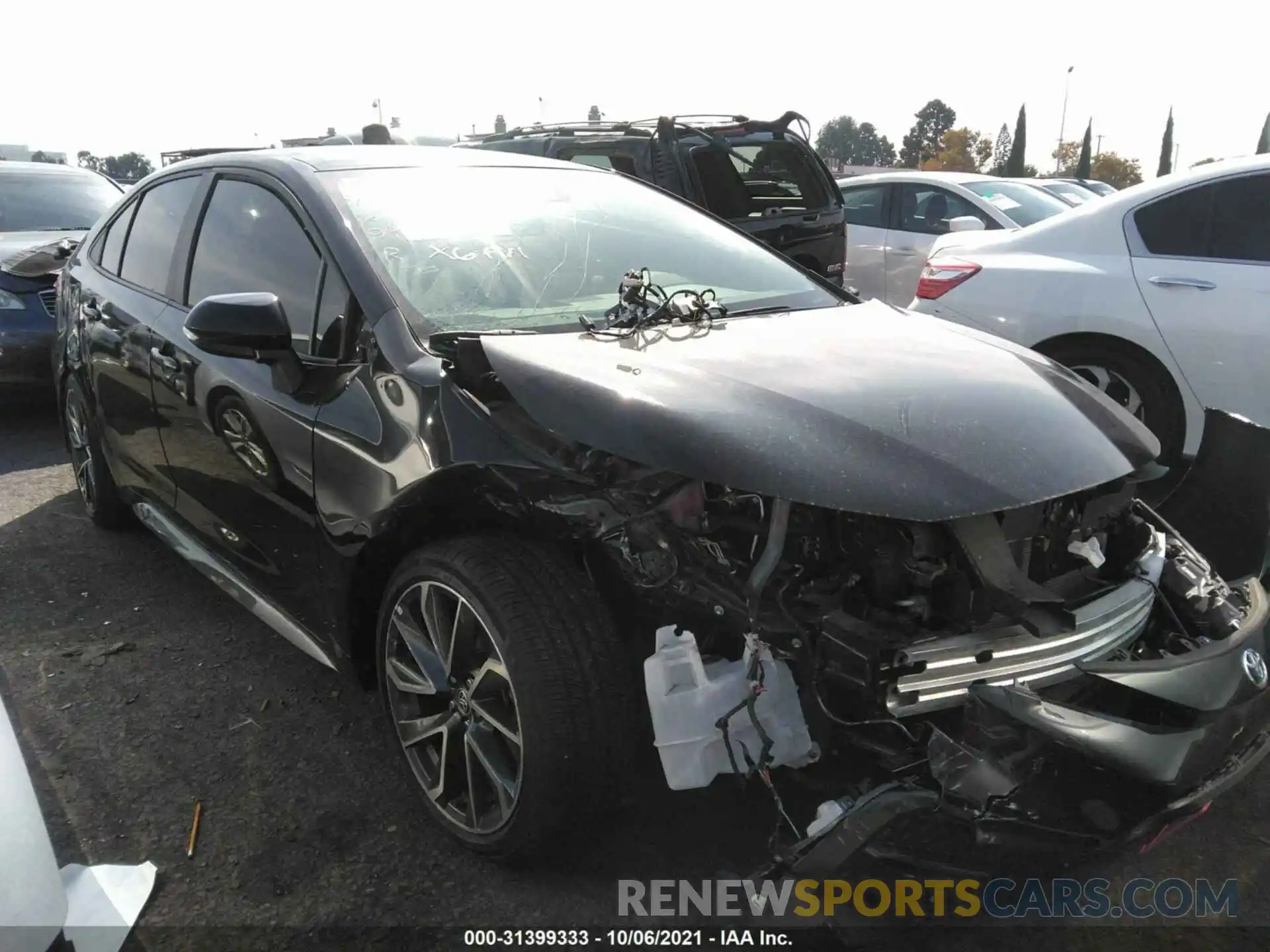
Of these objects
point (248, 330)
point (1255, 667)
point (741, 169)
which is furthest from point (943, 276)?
point (248, 330)

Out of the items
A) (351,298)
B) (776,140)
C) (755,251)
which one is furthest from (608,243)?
(776,140)

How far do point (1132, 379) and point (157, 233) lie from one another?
174 inches

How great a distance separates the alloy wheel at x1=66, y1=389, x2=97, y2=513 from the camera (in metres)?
4.23

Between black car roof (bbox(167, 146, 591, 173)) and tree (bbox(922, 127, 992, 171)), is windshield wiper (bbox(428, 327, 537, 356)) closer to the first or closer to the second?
black car roof (bbox(167, 146, 591, 173))

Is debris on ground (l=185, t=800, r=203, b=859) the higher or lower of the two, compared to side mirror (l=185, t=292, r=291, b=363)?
lower

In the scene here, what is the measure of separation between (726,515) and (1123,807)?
93 centimetres

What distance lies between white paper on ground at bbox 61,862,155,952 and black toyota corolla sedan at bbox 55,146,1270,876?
676 millimetres

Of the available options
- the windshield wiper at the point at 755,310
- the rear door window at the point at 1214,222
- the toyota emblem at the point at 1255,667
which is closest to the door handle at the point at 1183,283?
the rear door window at the point at 1214,222

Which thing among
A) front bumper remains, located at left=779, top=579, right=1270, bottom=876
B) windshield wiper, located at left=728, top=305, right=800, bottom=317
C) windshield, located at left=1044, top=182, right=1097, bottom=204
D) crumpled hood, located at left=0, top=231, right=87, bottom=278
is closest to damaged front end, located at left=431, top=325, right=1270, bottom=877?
front bumper remains, located at left=779, top=579, right=1270, bottom=876

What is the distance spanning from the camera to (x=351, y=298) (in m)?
2.48

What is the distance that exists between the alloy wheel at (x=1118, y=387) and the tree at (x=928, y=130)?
74.5m

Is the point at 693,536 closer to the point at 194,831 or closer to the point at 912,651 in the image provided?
the point at 912,651
